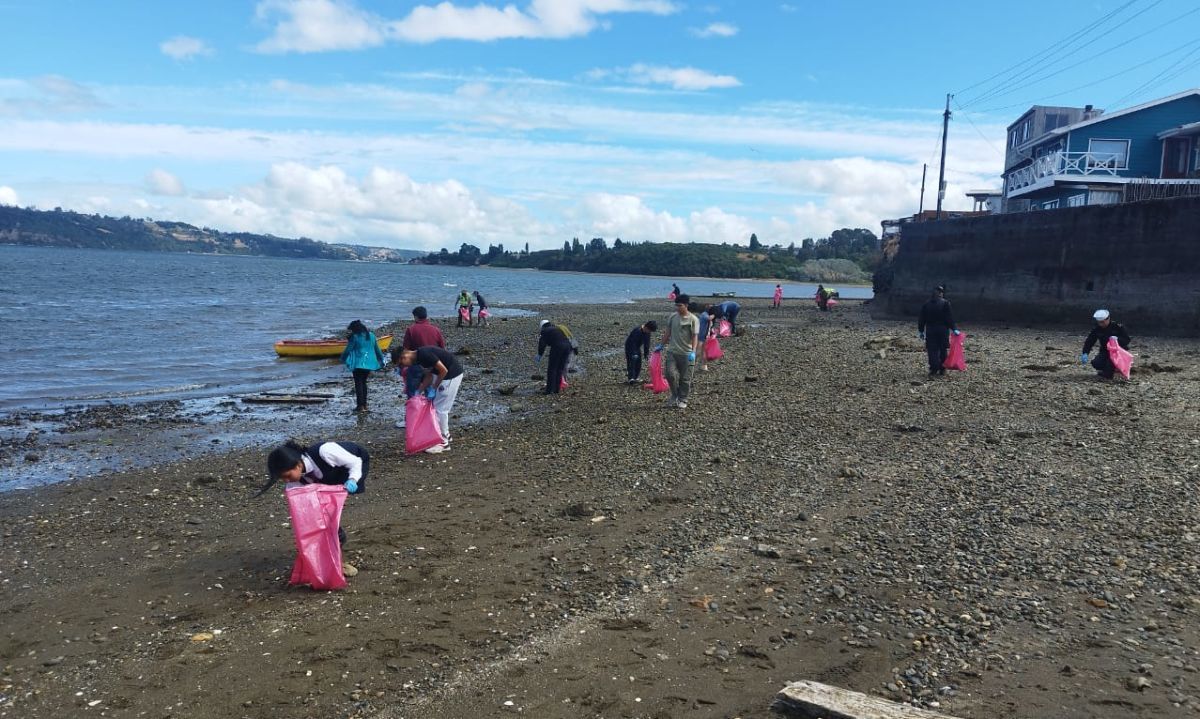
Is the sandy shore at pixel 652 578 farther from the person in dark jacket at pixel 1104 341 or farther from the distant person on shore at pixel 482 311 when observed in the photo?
the distant person on shore at pixel 482 311

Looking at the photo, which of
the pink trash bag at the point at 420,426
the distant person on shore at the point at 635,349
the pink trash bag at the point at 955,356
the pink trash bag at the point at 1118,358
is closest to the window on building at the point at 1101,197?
the pink trash bag at the point at 955,356

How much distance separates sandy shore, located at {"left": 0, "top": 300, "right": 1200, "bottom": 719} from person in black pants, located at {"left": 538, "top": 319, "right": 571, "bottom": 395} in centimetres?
399

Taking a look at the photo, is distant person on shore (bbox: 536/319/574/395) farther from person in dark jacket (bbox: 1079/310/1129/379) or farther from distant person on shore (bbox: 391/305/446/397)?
person in dark jacket (bbox: 1079/310/1129/379)

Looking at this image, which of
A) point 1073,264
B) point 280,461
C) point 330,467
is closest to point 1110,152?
point 1073,264

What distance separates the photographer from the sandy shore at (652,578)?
481 centimetres

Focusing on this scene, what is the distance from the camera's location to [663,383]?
15.4 meters

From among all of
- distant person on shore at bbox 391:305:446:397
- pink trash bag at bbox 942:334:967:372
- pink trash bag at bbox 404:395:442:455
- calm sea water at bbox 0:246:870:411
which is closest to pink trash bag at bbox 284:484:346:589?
pink trash bag at bbox 404:395:442:455

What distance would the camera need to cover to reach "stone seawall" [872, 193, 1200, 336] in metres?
23.1

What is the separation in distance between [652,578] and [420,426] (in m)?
5.41

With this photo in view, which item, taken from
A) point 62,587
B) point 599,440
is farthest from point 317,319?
point 62,587

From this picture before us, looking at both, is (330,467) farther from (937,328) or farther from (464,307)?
(464,307)

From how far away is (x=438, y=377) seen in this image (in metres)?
10.2

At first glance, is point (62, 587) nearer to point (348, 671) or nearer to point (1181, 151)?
point (348, 671)

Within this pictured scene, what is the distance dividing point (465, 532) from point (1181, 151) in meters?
42.3
